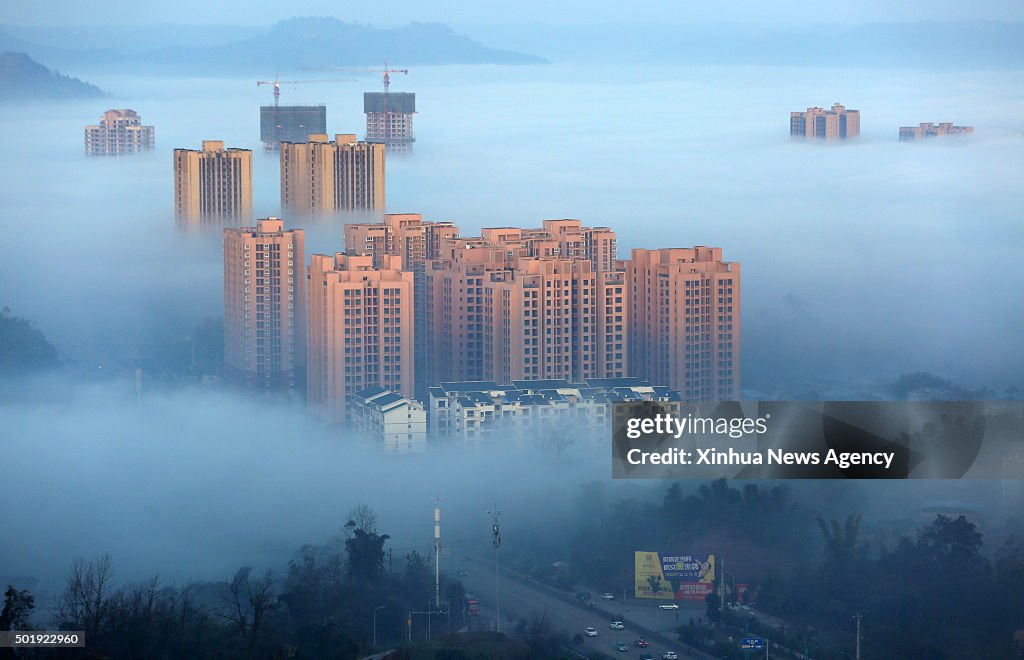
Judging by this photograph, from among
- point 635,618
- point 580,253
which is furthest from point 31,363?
point 635,618

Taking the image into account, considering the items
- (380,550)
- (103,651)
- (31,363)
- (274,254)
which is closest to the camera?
(103,651)

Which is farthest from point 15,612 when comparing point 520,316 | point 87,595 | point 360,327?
point 520,316

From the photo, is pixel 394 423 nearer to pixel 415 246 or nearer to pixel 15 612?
pixel 415 246

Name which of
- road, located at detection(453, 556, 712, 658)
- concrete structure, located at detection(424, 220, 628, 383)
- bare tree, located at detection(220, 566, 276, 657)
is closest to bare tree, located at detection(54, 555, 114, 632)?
bare tree, located at detection(220, 566, 276, 657)

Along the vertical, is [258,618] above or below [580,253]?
below

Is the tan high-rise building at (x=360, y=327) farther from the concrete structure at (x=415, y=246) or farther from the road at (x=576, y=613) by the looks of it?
the road at (x=576, y=613)

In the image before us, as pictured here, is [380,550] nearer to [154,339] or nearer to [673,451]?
[673,451]

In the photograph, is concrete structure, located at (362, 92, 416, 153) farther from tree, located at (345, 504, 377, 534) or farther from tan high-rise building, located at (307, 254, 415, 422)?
tree, located at (345, 504, 377, 534)
